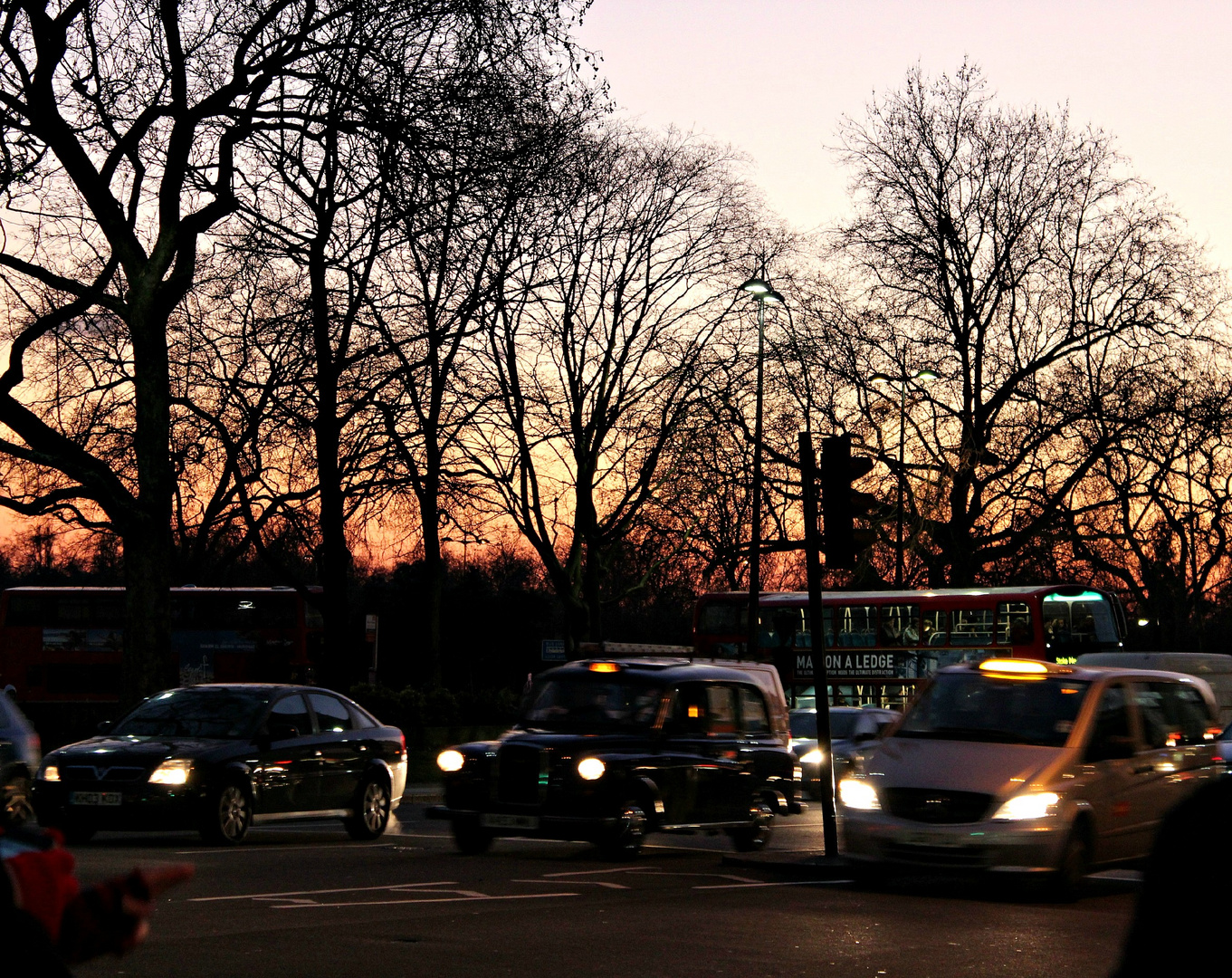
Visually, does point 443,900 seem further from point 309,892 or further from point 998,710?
point 998,710

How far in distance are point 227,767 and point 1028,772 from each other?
7.66 meters

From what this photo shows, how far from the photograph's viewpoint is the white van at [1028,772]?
12664mm

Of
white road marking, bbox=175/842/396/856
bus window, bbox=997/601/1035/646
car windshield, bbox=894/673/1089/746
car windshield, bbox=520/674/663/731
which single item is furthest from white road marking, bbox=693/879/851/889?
bus window, bbox=997/601/1035/646

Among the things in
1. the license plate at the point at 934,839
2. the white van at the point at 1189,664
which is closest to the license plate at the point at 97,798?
the license plate at the point at 934,839

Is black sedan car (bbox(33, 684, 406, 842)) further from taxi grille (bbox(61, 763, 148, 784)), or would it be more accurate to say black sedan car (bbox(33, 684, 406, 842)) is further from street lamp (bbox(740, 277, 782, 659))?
street lamp (bbox(740, 277, 782, 659))

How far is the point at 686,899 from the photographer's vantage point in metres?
12.6

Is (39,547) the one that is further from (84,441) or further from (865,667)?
(865,667)

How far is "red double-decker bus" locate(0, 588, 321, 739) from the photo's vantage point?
46.5 metres

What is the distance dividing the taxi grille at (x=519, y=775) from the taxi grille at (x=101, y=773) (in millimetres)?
3498

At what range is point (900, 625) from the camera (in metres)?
39.0

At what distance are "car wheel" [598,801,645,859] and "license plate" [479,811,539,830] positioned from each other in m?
0.59

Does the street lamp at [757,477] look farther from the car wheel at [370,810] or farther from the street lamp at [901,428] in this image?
the car wheel at [370,810]

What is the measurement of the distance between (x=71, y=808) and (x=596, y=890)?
576 centimetres

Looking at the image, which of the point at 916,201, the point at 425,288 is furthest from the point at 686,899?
the point at 916,201
